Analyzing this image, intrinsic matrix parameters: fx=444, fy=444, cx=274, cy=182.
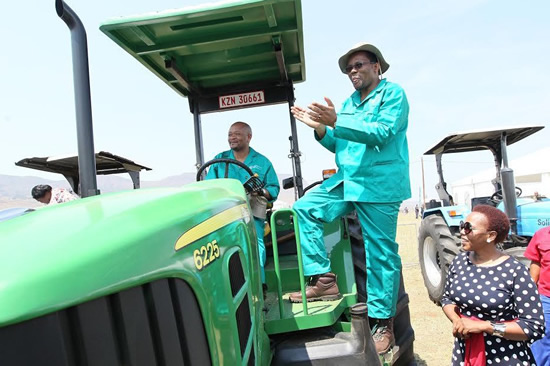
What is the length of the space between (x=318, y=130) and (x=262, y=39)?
0.88 m

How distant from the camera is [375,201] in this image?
286 cm

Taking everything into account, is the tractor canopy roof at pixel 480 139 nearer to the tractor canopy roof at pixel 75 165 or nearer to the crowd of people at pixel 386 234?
the crowd of people at pixel 386 234

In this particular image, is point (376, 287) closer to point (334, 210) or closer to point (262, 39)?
point (334, 210)

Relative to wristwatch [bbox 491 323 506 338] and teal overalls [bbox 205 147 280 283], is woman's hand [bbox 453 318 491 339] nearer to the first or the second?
wristwatch [bbox 491 323 506 338]

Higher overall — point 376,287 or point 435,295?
point 376,287

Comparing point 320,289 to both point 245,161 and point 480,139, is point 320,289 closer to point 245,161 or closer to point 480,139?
point 245,161

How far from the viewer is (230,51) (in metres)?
3.50

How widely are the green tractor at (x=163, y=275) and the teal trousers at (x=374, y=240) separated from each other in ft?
0.71

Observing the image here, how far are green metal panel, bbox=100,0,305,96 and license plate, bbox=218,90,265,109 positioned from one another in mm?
91

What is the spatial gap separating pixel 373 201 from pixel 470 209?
4526 mm

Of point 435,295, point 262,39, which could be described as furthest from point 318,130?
point 435,295

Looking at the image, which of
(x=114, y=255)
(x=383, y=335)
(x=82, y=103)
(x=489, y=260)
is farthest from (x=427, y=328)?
(x=114, y=255)

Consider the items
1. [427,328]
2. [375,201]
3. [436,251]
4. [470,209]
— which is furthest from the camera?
[436,251]

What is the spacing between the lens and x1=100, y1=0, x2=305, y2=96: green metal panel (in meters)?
2.78
